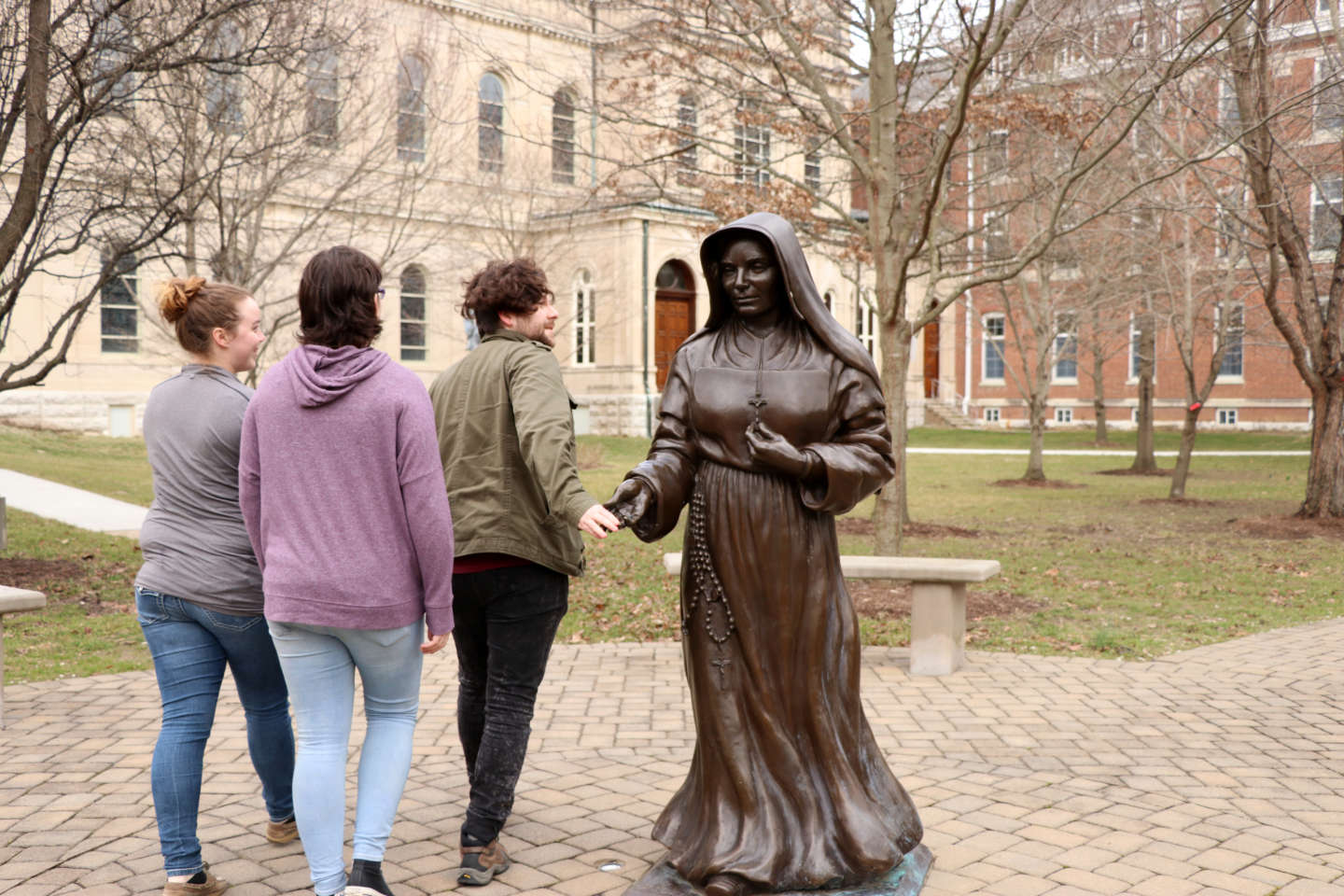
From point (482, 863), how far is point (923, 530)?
10838 millimetres

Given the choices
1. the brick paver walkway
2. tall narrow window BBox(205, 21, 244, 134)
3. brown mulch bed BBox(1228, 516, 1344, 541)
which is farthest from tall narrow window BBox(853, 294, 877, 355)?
the brick paver walkway

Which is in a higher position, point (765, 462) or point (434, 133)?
point (434, 133)

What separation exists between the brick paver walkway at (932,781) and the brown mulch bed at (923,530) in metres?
6.35

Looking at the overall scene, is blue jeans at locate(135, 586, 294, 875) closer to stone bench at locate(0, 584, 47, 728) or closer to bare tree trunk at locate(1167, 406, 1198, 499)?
stone bench at locate(0, 584, 47, 728)

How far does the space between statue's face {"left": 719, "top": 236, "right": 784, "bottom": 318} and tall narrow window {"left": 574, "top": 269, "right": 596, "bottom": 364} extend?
2718 centimetres

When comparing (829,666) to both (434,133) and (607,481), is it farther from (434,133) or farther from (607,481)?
(434,133)

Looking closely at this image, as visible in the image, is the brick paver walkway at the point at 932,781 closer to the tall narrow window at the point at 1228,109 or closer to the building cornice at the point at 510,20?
the tall narrow window at the point at 1228,109

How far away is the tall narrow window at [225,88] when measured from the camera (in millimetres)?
10742

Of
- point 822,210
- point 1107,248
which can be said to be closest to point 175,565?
point 1107,248

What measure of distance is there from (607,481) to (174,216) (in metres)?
9.94

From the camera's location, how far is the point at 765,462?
3729 mm

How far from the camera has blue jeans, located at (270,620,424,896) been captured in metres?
3.46

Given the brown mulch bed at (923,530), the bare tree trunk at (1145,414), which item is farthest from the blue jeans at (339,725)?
the bare tree trunk at (1145,414)

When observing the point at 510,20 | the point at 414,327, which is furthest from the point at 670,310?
the point at 510,20
